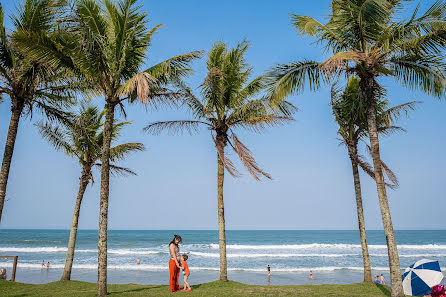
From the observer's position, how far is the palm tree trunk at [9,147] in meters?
9.05

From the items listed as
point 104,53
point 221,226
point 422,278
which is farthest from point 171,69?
point 422,278

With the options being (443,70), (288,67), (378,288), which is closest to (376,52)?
(443,70)

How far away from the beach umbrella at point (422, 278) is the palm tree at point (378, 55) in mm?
2078

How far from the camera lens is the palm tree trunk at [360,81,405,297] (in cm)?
771

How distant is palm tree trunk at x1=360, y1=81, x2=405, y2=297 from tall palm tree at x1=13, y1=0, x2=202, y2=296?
17.6 ft

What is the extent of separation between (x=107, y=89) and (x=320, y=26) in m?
6.52

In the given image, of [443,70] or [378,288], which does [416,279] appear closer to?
[378,288]

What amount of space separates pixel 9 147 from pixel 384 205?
1055 cm

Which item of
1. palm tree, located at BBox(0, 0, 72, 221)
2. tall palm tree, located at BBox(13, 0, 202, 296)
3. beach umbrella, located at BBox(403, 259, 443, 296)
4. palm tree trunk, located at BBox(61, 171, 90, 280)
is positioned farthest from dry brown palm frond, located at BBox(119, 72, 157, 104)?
beach umbrella, located at BBox(403, 259, 443, 296)

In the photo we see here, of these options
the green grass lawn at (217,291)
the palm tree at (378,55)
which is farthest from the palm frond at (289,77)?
the green grass lawn at (217,291)

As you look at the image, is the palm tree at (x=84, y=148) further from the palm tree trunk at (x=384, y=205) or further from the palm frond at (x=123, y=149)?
the palm tree trunk at (x=384, y=205)

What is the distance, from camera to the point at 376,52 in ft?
27.3

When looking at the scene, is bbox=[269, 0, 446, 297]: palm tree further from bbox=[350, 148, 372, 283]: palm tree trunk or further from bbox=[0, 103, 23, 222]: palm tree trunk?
bbox=[0, 103, 23, 222]: palm tree trunk

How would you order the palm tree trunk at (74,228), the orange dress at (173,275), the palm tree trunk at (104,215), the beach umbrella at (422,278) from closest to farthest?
the palm tree trunk at (104,215) < the beach umbrella at (422,278) < the orange dress at (173,275) < the palm tree trunk at (74,228)
